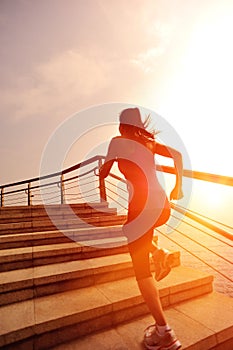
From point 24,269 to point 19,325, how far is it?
3.09 feet

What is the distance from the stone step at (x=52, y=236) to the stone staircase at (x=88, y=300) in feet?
0.04

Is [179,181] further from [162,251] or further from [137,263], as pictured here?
[137,263]

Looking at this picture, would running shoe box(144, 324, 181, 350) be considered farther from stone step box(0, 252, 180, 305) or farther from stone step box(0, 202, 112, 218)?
stone step box(0, 202, 112, 218)

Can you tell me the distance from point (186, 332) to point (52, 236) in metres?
2.17

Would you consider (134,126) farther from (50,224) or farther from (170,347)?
(50,224)

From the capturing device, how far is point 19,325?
6.30 ft

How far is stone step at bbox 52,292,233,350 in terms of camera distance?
195cm

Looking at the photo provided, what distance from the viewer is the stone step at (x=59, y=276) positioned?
238 cm

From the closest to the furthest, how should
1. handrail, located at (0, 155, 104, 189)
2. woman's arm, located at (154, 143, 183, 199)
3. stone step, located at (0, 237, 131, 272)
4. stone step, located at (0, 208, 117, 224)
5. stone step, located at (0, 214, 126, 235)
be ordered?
woman's arm, located at (154, 143, 183, 199) → stone step, located at (0, 237, 131, 272) → stone step, located at (0, 214, 126, 235) → stone step, located at (0, 208, 117, 224) → handrail, located at (0, 155, 104, 189)

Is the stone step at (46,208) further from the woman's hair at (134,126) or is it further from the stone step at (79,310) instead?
the woman's hair at (134,126)

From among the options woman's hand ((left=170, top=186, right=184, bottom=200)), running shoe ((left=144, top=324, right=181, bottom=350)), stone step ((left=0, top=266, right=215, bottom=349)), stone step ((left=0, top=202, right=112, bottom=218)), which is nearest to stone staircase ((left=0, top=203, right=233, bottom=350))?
stone step ((left=0, top=266, right=215, bottom=349))

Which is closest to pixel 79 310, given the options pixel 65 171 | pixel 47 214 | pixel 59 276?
pixel 59 276

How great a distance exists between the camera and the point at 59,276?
258cm

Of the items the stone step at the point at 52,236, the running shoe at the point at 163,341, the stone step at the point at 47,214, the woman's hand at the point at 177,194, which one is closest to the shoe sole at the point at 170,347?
the running shoe at the point at 163,341
